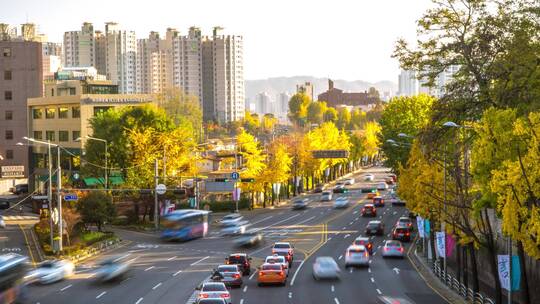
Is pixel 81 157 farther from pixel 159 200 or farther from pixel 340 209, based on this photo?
pixel 340 209

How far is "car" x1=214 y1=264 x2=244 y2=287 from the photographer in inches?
1891

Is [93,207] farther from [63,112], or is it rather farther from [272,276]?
[63,112]

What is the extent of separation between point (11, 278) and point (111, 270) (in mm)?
21561

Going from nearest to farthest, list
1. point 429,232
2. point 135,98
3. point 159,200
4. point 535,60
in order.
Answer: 1. point 535,60
2. point 429,232
3. point 159,200
4. point 135,98

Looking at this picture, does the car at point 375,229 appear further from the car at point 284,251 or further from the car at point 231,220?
the car at point 284,251

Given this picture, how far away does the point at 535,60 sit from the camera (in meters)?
38.1

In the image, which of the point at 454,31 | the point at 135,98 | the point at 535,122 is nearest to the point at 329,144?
the point at 135,98

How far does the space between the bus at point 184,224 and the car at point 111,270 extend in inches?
183

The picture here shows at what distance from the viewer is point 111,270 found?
54031 mm

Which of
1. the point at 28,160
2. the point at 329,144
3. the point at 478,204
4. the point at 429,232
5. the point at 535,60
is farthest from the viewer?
the point at 329,144

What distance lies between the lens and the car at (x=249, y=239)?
241ft

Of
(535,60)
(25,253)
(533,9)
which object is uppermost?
(533,9)

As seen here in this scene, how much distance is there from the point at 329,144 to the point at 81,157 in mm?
55023

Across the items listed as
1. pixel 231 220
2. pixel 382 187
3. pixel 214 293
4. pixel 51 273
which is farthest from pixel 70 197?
pixel 382 187
